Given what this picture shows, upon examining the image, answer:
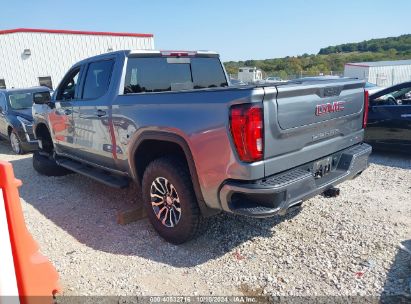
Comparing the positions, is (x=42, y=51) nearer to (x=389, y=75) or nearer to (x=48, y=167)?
(x=48, y=167)

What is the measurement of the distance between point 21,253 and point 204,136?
160cm

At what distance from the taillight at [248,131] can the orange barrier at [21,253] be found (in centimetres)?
158

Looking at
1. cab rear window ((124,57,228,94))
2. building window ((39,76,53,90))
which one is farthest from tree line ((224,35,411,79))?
cab rear window ((124,57,228,94))

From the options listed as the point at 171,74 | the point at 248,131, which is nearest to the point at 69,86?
the point at 171,74

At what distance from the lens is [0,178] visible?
2150mm

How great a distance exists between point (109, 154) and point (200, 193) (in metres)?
1.67

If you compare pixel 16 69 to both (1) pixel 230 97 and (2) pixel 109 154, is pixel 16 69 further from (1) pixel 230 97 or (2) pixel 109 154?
(1) pixel 230 97

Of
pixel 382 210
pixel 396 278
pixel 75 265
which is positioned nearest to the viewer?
pixel 396 278

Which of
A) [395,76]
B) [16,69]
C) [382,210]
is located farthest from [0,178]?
[395,76]

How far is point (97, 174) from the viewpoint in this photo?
4559 mm

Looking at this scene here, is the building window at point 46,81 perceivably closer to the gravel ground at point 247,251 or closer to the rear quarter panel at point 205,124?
the gravel ground at point 247,251

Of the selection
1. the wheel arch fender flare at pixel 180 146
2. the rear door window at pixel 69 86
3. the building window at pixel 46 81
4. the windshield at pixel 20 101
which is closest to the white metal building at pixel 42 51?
the building window at pixel 46 81

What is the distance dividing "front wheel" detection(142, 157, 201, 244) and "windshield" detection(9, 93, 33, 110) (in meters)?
7.50

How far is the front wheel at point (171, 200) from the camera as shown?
3154 millimetres
